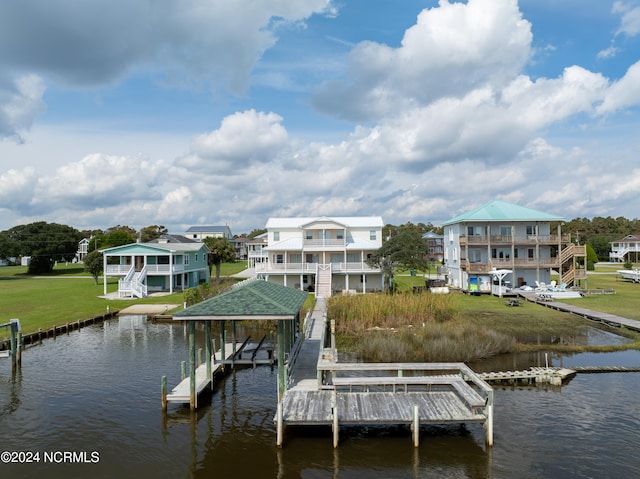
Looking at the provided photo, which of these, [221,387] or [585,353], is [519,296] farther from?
[221,387]

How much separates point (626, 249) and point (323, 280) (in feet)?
279

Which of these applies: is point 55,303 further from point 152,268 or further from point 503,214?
point 503,214

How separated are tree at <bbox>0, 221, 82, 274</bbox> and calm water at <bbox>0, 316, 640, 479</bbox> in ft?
231

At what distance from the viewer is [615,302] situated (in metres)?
38.8

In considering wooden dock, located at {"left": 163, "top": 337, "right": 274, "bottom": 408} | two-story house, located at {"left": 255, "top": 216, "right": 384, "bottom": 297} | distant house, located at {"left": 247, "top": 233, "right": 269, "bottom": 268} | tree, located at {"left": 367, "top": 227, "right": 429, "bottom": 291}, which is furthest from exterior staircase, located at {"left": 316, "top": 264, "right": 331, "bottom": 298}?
wooden dock, located at {"left": 163, "top": 337, "right": 274, "bottom": 408}

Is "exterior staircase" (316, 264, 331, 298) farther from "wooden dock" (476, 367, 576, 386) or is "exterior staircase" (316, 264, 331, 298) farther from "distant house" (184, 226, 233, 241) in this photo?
"distant house" (184, 226, 233, 241)

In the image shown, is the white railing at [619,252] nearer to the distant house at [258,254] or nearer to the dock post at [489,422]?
the distant house at [258,254]

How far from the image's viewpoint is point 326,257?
164 feet

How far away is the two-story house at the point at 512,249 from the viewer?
159ft

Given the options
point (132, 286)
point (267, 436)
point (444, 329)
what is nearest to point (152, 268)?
point (132, 286)

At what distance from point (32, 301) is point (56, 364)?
80.2 feet

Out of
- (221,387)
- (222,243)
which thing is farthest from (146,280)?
(221,387)

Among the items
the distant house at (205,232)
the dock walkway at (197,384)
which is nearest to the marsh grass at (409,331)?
the dock walkway at (197,384)

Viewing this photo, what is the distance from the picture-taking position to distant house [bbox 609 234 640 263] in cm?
9712
